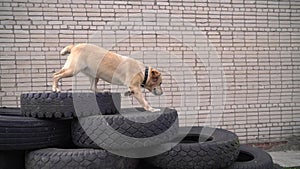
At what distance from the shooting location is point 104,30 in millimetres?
4961

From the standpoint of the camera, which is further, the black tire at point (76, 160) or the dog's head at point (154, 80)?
the dog's head at point (154, 80)

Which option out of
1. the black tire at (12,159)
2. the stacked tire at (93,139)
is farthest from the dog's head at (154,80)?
the black tire at (12,159)

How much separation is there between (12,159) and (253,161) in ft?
7.38

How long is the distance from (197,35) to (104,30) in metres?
1.67

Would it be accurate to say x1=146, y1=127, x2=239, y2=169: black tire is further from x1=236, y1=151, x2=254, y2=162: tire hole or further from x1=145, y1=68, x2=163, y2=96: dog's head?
x1=236, y1=151, x2=254, y2=162: tire hole

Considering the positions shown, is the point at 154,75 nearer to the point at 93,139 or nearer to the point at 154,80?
the point at 154,80

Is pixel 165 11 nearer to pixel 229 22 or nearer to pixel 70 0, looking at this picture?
pixel 229 22

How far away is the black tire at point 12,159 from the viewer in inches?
101

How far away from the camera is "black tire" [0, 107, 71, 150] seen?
241 centimetres

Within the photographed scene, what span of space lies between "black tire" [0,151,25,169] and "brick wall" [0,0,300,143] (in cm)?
188

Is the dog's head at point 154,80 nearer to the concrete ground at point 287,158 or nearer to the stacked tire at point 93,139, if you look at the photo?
the stacked tire at point 93,139

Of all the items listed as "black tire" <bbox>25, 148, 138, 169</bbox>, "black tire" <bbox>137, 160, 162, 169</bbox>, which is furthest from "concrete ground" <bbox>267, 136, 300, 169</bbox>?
"black tire" <bbox>25, 148, 138, 169</bbox>

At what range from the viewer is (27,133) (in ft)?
8.07

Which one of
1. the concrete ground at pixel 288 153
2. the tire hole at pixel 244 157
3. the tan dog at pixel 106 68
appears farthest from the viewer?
the concrete ground at pixel 288 153
